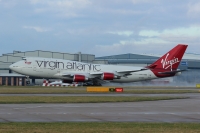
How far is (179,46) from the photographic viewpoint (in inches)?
2835

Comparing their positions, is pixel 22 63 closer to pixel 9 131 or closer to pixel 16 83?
pixel 16 83

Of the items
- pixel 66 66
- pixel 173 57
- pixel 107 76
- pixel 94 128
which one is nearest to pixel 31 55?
pixel 66 66

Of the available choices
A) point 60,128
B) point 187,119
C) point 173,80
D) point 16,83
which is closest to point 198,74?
point 173,80

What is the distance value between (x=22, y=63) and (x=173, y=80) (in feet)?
109

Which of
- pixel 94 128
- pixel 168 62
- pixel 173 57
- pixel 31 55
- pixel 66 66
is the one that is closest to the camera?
pixel 94 128

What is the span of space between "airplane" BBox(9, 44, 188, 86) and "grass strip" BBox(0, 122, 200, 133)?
49.4 metres

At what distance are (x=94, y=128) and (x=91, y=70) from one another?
54462 millimetres

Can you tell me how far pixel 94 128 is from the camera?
643 inches

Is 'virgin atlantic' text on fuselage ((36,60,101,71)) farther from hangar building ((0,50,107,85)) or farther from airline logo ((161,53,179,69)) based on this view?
hangar building ((0,50,107,85))

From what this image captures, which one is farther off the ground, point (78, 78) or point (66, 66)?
point (66, 66)

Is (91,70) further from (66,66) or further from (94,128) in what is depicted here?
(94,128)

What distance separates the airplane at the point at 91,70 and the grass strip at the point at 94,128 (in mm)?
49404

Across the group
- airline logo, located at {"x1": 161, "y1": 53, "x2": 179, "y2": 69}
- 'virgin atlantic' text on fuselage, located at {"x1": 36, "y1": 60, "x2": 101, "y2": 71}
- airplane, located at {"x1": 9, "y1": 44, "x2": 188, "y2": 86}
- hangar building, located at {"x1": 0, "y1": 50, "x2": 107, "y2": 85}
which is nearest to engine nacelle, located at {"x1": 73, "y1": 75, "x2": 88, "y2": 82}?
airplane, located at {"x1": 9, "y1": 44, "x2": 188, "y2": 86}

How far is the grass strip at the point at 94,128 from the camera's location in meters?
15.5
